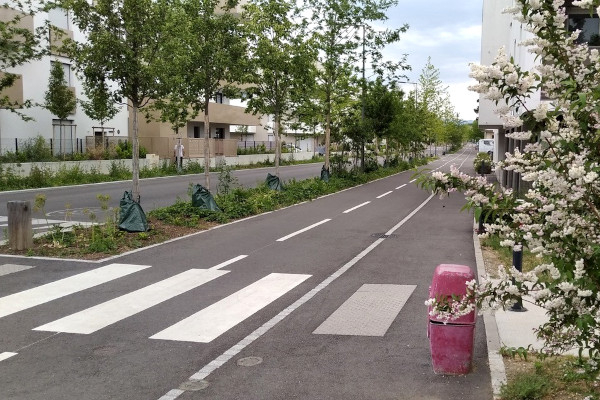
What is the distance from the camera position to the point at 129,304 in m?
8.01

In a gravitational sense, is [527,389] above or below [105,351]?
above

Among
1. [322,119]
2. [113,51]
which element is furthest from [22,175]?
[113,51]

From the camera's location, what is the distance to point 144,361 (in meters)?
5.96

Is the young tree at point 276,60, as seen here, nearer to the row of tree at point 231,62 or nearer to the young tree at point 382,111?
the row of tree at point 231,62

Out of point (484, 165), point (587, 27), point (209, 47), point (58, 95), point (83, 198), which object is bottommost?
point (83, 198)

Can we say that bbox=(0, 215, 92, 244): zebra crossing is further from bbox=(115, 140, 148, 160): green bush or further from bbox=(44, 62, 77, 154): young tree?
bbox=(115, 140, 148, 160): green bush

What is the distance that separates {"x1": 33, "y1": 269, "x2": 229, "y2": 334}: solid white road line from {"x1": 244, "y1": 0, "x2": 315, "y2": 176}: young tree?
39.8ft

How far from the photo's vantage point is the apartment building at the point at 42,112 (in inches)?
1193

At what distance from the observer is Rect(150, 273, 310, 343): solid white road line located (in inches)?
267

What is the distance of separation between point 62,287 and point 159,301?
1837mm

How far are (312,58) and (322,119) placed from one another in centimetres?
592

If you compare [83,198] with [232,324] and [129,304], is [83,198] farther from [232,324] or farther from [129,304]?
[232,324]

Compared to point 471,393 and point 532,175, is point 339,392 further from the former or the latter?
point 532,175

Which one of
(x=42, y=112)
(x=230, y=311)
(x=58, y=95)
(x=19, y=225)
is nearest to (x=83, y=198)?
(x=19, y=225)
